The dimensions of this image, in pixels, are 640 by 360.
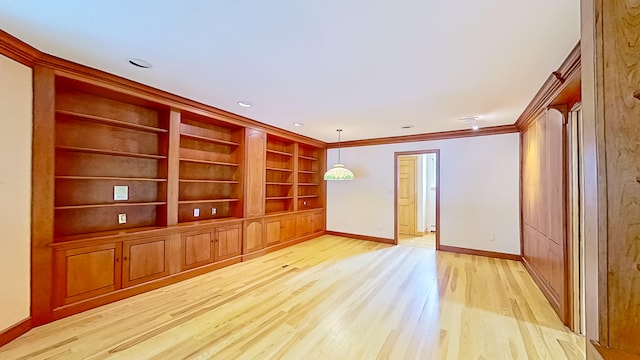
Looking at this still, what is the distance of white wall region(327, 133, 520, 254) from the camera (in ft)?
16.2

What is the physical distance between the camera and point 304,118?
4.57 m

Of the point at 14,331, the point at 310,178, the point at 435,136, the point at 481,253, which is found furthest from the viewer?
the point at 310,178

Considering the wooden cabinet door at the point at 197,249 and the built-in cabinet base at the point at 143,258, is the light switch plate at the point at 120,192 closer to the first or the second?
the built-in cabinet base at the point at 143,258

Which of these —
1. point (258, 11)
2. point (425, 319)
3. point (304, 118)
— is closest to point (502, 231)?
point (425, 319)

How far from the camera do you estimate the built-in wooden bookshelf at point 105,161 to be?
2.96 m

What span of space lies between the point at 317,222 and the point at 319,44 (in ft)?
17.2

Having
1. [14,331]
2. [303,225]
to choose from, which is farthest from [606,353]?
[303,225]

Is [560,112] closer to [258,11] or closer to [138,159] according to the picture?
[258,11]

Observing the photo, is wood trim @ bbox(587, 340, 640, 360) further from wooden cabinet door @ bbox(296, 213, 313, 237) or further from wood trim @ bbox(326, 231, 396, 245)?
wooden cabinet door @ bbox(296, 213, 313, 237)

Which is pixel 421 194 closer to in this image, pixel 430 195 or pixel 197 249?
pixel 430 195

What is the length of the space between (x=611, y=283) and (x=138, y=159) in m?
4.43

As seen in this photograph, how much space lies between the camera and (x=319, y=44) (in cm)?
217

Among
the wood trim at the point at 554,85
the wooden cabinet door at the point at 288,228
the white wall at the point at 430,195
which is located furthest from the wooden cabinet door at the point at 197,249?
the white wall at the point at 430,195

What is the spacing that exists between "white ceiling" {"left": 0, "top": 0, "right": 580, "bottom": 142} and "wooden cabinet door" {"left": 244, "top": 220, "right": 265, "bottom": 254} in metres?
→ 2.28
